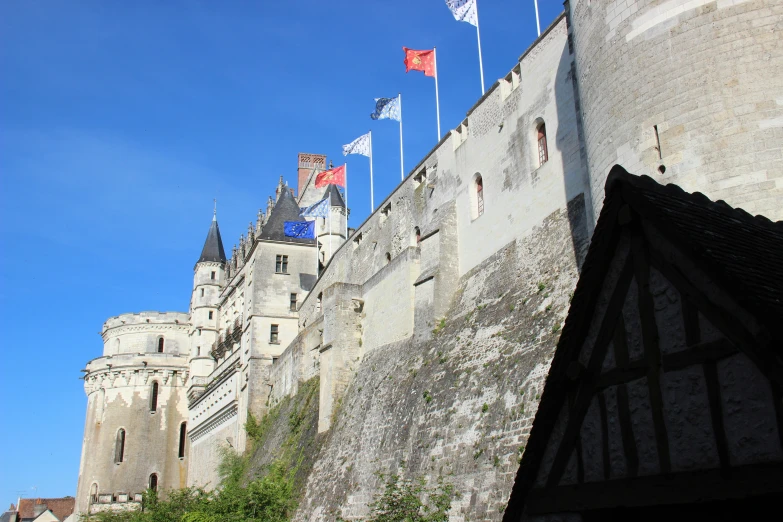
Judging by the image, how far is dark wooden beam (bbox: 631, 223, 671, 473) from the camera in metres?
5.16

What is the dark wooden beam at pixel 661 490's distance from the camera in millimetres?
4535

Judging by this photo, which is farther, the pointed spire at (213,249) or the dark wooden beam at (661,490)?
the pointed spire at (213,249)

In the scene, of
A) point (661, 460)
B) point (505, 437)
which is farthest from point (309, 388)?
point (661, 460)

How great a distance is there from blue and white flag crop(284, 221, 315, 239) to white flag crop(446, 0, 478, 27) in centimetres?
1791

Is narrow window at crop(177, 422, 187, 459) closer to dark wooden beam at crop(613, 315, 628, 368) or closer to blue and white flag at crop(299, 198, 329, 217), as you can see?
blue and white flag at crop(299, 198, 329, 217)

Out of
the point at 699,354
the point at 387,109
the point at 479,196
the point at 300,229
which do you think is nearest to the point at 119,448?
the point at 300,229

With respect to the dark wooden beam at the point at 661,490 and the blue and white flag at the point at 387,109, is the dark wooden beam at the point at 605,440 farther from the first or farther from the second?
the blue and white flag at the point at 387,109

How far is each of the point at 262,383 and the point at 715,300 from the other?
3444 cm

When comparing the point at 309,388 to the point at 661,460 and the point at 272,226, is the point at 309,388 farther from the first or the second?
the point at 661,460

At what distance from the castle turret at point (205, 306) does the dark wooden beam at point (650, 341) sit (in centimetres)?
4886

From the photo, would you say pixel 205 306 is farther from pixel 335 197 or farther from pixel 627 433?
pixel 627 433

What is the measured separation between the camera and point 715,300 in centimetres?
491

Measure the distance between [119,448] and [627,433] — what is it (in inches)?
2000

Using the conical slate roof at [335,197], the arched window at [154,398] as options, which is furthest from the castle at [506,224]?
the arched window at [154,398]
